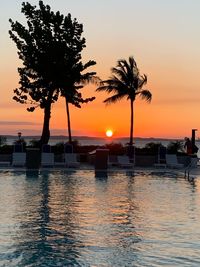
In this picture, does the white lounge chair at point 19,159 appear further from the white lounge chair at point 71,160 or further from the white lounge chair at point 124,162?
the white lounge chair at point 124,162

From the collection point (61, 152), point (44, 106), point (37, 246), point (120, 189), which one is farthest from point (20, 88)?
point (37, 246)

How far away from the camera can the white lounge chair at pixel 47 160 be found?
2884cm

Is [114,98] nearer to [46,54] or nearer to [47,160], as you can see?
[46,54]

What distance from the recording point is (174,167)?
29.8 meters

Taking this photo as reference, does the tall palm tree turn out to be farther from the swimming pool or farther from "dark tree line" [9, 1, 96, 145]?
the swimming pool

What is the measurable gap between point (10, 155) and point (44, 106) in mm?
7016

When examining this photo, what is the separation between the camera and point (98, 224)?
1234 cm

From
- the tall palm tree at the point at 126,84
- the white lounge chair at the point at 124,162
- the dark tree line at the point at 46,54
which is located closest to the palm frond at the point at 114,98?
the tall palm tree at the point at 126,84

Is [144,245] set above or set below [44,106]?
below

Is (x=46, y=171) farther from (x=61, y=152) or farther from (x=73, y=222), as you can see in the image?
(x=73, y=222)

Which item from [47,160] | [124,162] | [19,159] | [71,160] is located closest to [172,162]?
[124,162]

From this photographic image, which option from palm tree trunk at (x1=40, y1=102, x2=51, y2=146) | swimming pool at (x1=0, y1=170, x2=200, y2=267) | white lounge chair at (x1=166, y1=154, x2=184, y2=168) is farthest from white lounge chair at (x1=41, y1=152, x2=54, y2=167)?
palm tree trunk at (x1=40, y1=102, x2=51, y2=146)

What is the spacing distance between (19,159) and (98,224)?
16806 mm


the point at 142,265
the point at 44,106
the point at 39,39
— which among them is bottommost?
the point at 142,265
